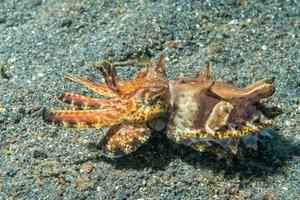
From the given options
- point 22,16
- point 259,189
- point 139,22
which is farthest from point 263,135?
point 22,16

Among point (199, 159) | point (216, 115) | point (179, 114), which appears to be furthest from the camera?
point (199, 159)

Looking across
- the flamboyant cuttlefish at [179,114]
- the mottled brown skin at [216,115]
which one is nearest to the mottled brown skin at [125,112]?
the flamboyant cuttlefish at [179,114]

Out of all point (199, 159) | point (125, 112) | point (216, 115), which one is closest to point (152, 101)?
point (125, 112)

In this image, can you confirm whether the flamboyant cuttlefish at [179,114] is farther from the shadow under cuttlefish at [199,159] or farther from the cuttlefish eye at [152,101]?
the shadow under cuttlefish at [199,159]

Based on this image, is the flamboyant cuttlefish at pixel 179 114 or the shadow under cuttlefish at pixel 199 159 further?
the shadow under cuttlefish at pixel 199 159

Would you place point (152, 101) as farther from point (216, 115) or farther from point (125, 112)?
point (216, 115)

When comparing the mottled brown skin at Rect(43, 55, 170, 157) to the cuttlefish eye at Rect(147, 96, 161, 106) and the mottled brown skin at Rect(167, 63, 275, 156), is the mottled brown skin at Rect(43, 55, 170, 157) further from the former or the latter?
the mottled brown skin at Rect(167, 63, 275, 156)

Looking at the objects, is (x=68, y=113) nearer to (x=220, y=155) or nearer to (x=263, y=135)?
(x=220, y=155)
